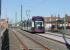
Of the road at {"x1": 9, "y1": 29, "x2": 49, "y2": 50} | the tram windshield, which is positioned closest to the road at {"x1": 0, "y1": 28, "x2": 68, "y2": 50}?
the road at {"x1": 9, "y1": 29, "x2": 49, "y2": 50}

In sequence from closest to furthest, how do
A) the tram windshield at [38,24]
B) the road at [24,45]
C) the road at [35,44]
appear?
1. the road at [24,45]
2. the road at [35,44]
3. the tram windshield at [38,24]

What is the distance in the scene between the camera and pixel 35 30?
6122 centimetres

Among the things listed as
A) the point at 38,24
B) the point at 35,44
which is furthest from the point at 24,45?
the point at 38,24

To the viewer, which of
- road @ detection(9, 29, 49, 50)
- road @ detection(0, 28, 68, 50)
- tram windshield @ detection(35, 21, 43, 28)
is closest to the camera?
road @ detection(9, 29, 49, 50)

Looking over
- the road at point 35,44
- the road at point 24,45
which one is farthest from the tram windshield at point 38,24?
the road at point 24,45

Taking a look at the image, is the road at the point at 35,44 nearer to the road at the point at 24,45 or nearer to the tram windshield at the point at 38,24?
the road at the point at 24,45

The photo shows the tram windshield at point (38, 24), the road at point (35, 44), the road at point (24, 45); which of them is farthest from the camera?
the tram windshield at point (38, 24)

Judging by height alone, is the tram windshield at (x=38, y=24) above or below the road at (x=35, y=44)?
above

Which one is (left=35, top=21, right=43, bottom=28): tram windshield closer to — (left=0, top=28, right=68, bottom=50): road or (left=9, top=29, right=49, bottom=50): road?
(left=0, top=28, right=68, bottom=50): road

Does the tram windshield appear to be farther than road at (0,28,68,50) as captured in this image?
Yes

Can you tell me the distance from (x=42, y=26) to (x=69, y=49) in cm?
3747

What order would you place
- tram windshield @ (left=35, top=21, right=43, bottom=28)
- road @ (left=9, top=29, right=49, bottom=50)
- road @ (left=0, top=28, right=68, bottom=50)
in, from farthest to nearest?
tram windshield @ (left=35, top=21, right=43, bottom=28), road @ (left=0, top=28, right=68, bottom=50), road @ (left=9, top=29, right=49, bottom=50)

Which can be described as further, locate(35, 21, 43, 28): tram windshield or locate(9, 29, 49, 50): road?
locate(35, 21, 43, 28): tram windshield

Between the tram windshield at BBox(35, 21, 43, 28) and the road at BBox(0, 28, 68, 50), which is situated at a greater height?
the tram windshield at BBox(35, 21, 43, 28)
